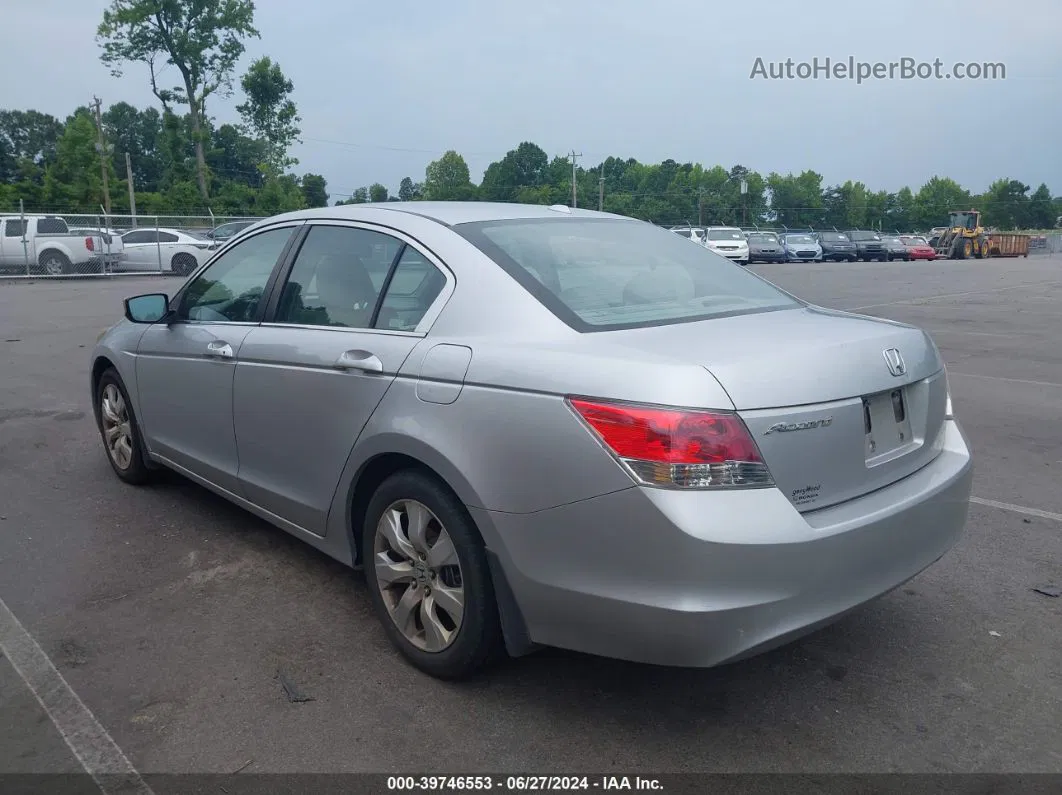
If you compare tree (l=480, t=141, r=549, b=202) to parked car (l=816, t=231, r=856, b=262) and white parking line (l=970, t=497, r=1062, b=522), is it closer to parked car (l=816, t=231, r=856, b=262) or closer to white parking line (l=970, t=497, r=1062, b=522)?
parked car (l=816, t=231, r=856, b=262)

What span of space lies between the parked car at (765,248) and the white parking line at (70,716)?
3981cm

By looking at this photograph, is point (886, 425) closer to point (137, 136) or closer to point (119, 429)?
point (119, 429)

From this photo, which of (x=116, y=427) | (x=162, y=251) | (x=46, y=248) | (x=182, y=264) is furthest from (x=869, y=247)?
(x=116, y=427)

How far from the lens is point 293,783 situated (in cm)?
268

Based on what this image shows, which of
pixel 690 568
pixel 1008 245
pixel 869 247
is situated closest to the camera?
pixel 690 568

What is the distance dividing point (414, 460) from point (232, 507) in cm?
231

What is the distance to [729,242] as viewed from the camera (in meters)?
35.8

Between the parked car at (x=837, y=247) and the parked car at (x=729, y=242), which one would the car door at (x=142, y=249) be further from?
the parked car at (x=837, y=247)

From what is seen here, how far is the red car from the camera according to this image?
46194 mm

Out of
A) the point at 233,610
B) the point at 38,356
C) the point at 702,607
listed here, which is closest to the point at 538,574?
the point at 702,607

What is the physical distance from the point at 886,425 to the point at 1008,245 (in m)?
57.1

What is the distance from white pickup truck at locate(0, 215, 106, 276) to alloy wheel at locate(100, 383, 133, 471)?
873 inches

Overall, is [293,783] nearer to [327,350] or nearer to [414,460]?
[414,460]

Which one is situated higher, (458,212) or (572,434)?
(458,212)
